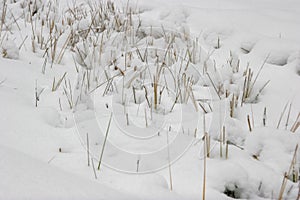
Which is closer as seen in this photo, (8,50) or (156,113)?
(156,113)

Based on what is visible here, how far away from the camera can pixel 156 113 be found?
1.67m

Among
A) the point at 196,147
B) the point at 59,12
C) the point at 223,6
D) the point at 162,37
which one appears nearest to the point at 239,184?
the point at 196,147

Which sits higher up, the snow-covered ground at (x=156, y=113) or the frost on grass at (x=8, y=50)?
the frost on grass at (x=8, y=50)

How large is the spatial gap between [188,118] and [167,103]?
0.22 metres

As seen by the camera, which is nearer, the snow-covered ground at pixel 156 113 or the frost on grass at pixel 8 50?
the snow-covered ground at pixel 156 113

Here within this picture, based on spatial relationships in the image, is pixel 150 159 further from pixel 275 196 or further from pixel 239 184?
pixel 275 196

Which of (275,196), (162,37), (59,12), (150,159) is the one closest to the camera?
(275,196)

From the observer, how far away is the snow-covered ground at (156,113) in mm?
1036

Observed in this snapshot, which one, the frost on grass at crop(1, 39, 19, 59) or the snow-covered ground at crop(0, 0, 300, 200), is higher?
the frost on grass at crop(1, 39, 19, 59)

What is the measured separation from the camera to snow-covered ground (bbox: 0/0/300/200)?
3.40 ft

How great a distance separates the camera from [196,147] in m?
1.30

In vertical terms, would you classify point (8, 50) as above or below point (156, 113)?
above

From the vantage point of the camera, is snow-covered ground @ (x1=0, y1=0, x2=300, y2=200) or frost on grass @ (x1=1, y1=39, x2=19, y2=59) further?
frost on grass @ (x1=1, y1=39, x2=19, y2=59)

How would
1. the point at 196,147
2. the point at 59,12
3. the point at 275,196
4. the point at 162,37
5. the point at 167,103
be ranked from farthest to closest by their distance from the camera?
the point at 59,12 → the point at 162,37 → the point at 167,103 → the point at 196,147 → the point at 275,196
